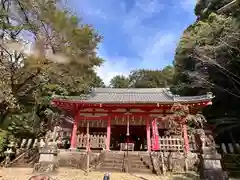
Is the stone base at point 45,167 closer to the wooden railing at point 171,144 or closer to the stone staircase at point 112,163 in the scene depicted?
the stone staircase at point 112,163

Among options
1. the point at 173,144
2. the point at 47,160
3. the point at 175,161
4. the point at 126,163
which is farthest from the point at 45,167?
the point at 173,144

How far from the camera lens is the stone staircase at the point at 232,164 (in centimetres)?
1161

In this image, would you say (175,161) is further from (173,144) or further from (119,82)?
(119,82)

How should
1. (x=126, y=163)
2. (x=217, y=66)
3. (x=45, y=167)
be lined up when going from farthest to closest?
1. (x=217, y=66)
2. (x=126, y=163)
3. (x=45, y=167)

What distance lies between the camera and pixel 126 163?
10.8m

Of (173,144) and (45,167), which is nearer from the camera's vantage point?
(45,167)

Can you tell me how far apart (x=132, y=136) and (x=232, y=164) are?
32.2 feet

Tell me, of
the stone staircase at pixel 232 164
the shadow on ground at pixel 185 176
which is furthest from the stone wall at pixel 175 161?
the stone staircase at pixel 232 164

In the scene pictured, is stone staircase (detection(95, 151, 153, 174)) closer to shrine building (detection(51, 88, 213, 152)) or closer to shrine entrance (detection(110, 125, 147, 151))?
shrine building (detection(51, 88, 213, 152))

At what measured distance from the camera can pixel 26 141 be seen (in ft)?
52.9

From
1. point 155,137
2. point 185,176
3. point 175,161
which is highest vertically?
point 155,137

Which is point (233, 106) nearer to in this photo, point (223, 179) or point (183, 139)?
point (183, 139)

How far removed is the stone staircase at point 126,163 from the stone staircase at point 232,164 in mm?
4630

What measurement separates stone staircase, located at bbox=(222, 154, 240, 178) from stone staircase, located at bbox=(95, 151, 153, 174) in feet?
15.2
